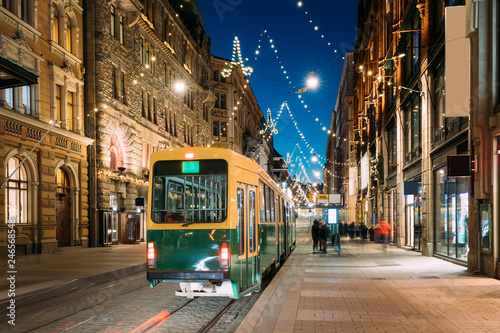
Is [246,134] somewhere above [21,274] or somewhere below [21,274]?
above

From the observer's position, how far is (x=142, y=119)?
36625mm

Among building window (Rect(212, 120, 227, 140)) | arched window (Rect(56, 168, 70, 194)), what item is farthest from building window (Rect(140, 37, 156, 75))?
building window (Rect(212, 120, 227, 140))

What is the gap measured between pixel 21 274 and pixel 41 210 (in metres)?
8.80

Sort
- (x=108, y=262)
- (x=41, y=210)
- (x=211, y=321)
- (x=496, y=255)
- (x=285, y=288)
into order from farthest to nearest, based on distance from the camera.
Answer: (x=41, y=210) < (x=108, y=262) < (x=496, y=255) < (x=285, y=288) < (x=211, y=321)

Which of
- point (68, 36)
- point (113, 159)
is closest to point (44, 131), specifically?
point (68, 36)

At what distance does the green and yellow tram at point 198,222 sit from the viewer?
9883 millimetres

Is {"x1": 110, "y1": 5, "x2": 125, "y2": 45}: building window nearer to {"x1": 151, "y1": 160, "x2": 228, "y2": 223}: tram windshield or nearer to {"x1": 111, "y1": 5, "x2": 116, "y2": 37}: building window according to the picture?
{"x1": 111, "y1": 5, "x2": 116, "y2": 37}: building window

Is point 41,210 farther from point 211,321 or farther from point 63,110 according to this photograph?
point 211,321

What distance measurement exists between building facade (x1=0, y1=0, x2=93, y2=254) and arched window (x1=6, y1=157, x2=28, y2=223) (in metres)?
0.04

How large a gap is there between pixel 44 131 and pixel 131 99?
11.2 meters

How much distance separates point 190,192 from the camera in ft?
33.2

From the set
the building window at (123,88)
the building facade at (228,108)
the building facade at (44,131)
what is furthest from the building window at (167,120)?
the building facade at (228,108)

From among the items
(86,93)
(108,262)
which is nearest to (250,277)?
(108,262)

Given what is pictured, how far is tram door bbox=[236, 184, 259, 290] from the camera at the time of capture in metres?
10.4
